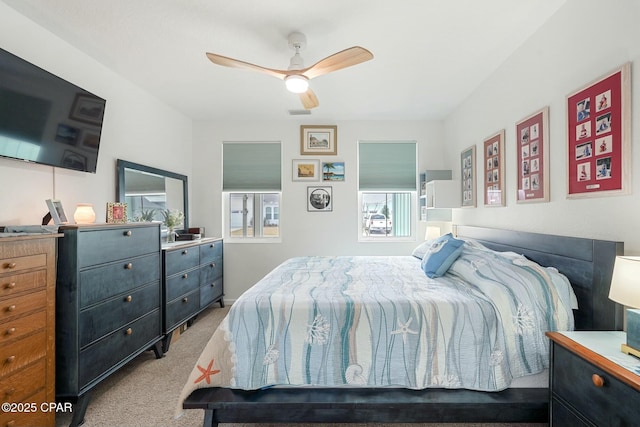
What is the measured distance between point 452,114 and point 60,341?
4492 millimetres

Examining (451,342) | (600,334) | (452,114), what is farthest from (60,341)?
(452,114)

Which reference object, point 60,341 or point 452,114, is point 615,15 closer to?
point 452,114

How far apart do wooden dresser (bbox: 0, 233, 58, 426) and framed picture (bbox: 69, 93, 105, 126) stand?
1081 millimetres

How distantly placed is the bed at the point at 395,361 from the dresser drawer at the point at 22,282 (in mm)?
1002

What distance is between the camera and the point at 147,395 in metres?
2.13

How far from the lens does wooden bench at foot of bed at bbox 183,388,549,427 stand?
156 centimetres

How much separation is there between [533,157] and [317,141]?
8.79 feet

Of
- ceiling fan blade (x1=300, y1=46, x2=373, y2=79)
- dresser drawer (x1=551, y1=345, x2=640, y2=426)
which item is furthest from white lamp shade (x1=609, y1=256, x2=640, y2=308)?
ceiling fan blade (x1=300, y1=46, x2=373, y2=79)

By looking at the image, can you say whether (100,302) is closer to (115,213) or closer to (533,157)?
(115,213)

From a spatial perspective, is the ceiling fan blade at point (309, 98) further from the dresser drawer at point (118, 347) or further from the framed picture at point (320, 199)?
the dresser drawer at point (118, 347)

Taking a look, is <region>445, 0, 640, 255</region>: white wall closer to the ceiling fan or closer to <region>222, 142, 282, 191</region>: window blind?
the ceiling fan

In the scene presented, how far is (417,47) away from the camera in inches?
94.1

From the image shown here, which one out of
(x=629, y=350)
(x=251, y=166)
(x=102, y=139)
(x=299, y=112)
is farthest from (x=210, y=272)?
(x=629, y=350)

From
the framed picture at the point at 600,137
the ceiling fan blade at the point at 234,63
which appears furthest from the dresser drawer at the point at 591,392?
the ceiling fan blade at the point at 234,63
